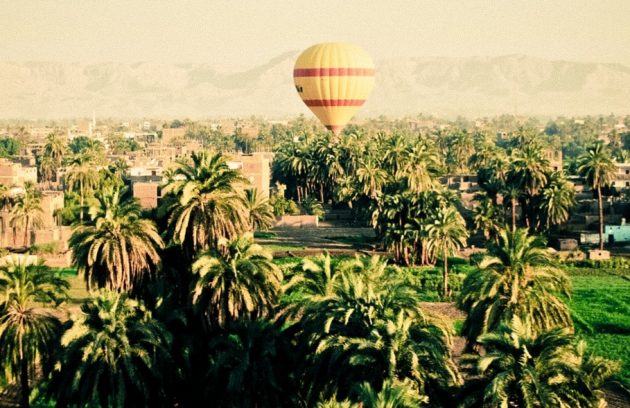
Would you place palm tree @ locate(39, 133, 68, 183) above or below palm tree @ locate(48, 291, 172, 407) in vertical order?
above

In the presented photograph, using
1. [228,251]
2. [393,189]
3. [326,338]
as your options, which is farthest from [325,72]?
[326,338]

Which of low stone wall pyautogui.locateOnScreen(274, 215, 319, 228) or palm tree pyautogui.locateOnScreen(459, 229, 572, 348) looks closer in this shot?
palm tree pyautogui.locateOnScreen(459, 229, 572, 348)

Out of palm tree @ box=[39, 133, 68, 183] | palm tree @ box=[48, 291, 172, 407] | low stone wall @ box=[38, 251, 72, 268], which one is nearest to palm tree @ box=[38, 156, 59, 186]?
palm tree @ box=[39, 133, 68, 183]

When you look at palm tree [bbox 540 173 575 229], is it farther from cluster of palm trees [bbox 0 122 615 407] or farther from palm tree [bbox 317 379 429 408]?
palm tree [bbox 317 379 429 408]

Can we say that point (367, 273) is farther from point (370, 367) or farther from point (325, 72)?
point (325, 72)

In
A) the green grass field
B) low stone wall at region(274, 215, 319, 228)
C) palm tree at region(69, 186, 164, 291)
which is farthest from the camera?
low stone wall at region(274, 215, 319, 228)

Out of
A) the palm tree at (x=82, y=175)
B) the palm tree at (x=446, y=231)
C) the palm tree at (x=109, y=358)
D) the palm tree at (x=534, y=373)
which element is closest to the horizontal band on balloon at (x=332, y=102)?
the palm tree at (x=82, y=175)

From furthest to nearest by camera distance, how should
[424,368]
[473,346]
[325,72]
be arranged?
[325,72]
[473,346]
[424,368]
